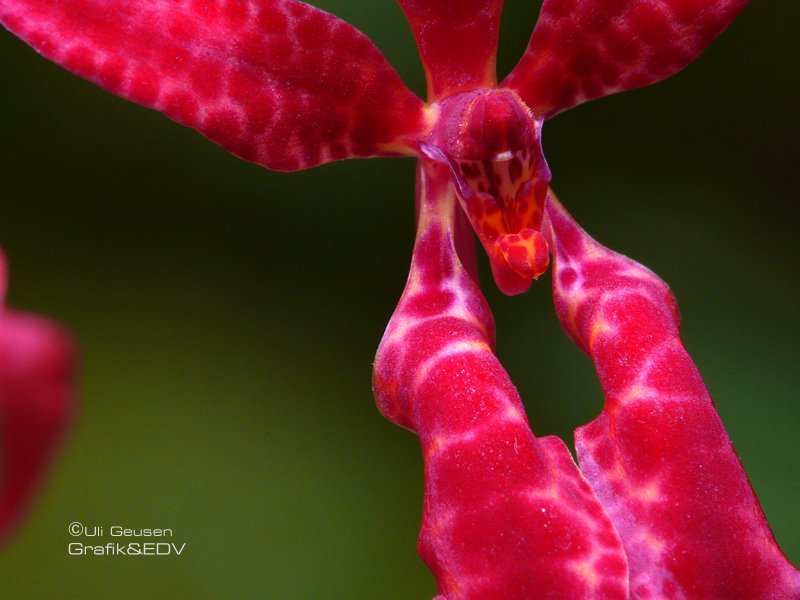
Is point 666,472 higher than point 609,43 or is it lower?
lower

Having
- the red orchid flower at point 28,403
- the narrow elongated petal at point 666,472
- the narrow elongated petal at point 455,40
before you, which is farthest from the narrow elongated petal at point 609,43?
the red orchid flower at point 28,403

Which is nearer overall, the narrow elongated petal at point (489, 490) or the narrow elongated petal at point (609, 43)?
the narrow elongated petal at point (489, 490)

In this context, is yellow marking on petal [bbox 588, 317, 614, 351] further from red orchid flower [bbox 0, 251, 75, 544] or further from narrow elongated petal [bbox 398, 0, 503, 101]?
→ red orchid flower [bbox 0, 251, 75, 544]

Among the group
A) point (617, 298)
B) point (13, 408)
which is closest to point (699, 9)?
point (617, 298)

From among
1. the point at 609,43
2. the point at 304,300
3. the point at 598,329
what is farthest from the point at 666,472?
the point at 304,300

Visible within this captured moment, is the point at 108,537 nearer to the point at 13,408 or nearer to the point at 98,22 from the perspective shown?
the point at 98,22

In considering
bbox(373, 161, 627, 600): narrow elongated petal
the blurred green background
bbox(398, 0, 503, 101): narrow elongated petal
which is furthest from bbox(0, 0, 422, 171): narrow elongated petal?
the blurred green background

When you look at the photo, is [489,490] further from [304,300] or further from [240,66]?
[304,300]

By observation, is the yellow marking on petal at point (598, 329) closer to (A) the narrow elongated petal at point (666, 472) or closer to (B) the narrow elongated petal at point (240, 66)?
(A) the narrow elongated petal at point (666, 472)

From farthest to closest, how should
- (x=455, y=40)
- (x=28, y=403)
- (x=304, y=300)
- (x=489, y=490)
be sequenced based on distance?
(x=304, y=300)
(x=455, y=40)
(x=489, y=490)
(x=28, y=403)
